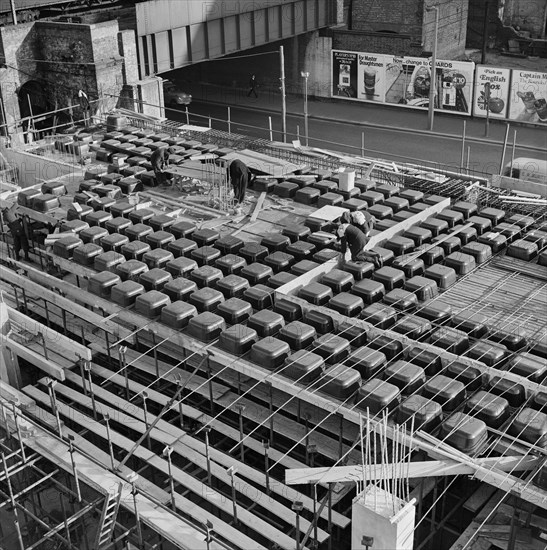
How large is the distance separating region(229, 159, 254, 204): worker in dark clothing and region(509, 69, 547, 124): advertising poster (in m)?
29.2

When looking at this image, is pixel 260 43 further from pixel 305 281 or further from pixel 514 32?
pixel 305 281

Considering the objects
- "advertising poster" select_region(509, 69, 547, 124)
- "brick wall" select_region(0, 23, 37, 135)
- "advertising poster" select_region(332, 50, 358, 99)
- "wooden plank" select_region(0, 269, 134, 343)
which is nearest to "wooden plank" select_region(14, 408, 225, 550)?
"wooden plank" select_region(0, 269, 134, 343)

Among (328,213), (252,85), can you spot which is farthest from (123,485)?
(252,85)

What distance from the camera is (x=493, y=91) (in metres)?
57.3

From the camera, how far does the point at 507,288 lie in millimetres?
26547

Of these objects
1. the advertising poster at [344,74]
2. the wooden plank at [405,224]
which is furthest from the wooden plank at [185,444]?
the advertising poster at [344,74]

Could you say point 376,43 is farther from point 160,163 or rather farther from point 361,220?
point 361,220

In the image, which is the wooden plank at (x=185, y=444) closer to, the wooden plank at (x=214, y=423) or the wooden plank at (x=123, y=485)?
the wooden plank at (x=214, y=423)

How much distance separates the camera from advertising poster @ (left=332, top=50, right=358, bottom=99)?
6500 cm

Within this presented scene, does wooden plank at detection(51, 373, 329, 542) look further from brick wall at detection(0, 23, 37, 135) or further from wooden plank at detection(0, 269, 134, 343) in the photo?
brick wall at detection(0, 23, 37, 135)

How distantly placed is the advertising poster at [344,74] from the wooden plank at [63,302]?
41.6 meters

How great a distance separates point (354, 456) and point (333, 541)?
2.06m

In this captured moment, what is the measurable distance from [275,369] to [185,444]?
3.05 metres

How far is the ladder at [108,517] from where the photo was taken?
63.6 ft
